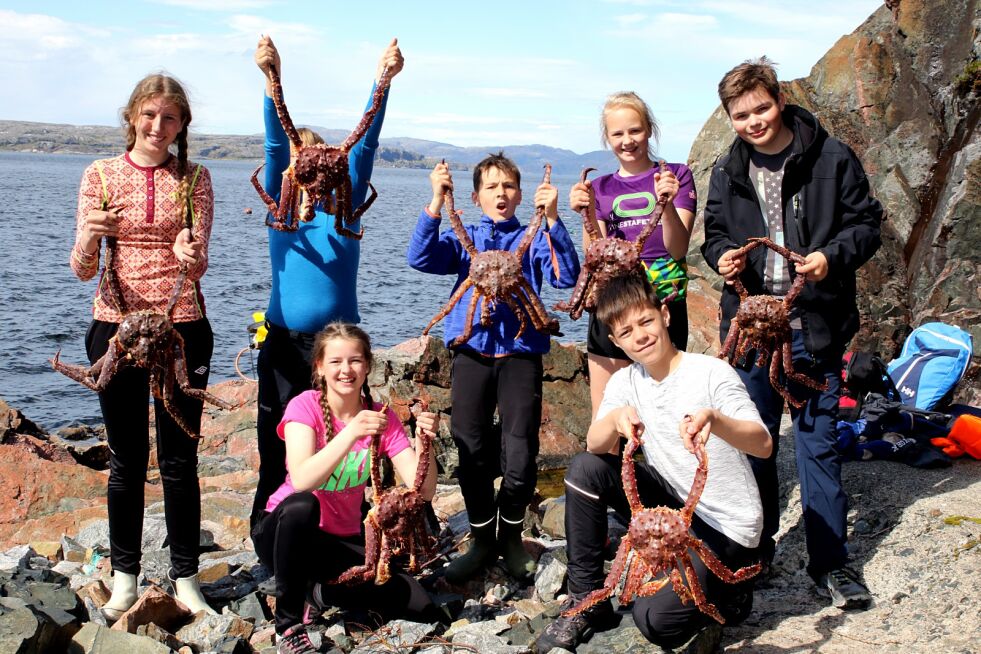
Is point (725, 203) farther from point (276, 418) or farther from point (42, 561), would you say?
point (42, 561)

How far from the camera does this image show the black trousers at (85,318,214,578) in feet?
13.4

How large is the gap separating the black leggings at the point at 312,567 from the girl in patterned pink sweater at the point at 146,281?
0.50 metres

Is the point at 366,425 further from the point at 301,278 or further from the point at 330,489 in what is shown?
the point at 301,278

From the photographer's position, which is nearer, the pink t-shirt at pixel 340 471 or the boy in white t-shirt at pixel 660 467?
the boy in white t-shirt at pixel 660 467

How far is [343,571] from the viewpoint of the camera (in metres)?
4.01

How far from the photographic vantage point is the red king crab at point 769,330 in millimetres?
4266

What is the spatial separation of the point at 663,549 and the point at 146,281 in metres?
2.69

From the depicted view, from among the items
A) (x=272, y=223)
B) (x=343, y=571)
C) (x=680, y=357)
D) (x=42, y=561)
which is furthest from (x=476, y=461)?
(x=42, y=561)

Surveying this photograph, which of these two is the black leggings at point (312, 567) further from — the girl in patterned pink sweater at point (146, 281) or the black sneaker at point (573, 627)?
the black sneaker at point (573, 627)

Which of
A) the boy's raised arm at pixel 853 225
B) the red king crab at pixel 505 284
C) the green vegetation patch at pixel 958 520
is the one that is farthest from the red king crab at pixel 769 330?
the green vegetation patch at pixel 958 520

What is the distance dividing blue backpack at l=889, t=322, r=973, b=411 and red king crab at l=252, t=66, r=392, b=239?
4.36 m

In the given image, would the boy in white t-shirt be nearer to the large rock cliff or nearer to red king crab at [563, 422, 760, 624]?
red king crab at [563, 422, 760, 624]

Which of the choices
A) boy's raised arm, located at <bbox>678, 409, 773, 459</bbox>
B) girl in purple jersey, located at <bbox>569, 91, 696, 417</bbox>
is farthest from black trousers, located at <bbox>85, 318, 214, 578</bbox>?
boy's raised arm, located at <bbox>678, 409, 773, 459</bbox>

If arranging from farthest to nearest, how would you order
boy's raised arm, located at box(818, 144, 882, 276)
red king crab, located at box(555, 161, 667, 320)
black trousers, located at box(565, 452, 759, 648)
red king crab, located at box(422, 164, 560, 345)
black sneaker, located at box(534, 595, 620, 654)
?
1. red king crab, located at box(422, 164, 560, 345)
2. red king crab, located at box(555, 161, 667, 320)
3. boy's raised arm, located at box(818, 144, 882, 276)
4. black sneaker, located at box(534, 595, 620, 654)
5. black trousers, located at box(565, 452, 759, 648)
